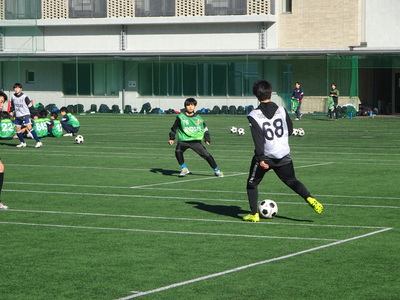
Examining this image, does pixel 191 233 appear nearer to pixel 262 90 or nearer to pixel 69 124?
pixel 262 90

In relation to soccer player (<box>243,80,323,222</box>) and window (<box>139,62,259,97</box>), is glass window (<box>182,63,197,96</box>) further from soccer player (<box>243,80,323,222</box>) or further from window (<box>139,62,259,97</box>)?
soccer player (<box>243,80,323,222</box>)

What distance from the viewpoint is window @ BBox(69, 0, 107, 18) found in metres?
64.1

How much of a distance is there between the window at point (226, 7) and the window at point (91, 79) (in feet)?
27.2

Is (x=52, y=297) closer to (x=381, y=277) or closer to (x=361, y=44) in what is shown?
(x=381, y=277)

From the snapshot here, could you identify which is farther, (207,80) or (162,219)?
(207,80)

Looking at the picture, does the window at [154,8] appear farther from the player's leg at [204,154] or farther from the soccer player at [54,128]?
the player's leg at [204,154]

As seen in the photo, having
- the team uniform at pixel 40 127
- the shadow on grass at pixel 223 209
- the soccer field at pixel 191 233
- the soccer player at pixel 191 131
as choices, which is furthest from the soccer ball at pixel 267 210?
the team uniform at pixel 40 127

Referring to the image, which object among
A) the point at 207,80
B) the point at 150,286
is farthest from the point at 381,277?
the point at 207,80

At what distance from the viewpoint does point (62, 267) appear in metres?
10.7

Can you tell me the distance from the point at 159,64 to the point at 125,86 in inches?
122

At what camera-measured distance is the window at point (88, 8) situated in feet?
210

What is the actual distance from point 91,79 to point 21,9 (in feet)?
24.1

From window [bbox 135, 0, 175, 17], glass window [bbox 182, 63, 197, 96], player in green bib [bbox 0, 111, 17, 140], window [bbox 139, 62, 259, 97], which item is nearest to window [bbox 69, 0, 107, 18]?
window [bbox 135, 0, 175, 17]

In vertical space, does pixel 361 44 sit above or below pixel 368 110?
above
